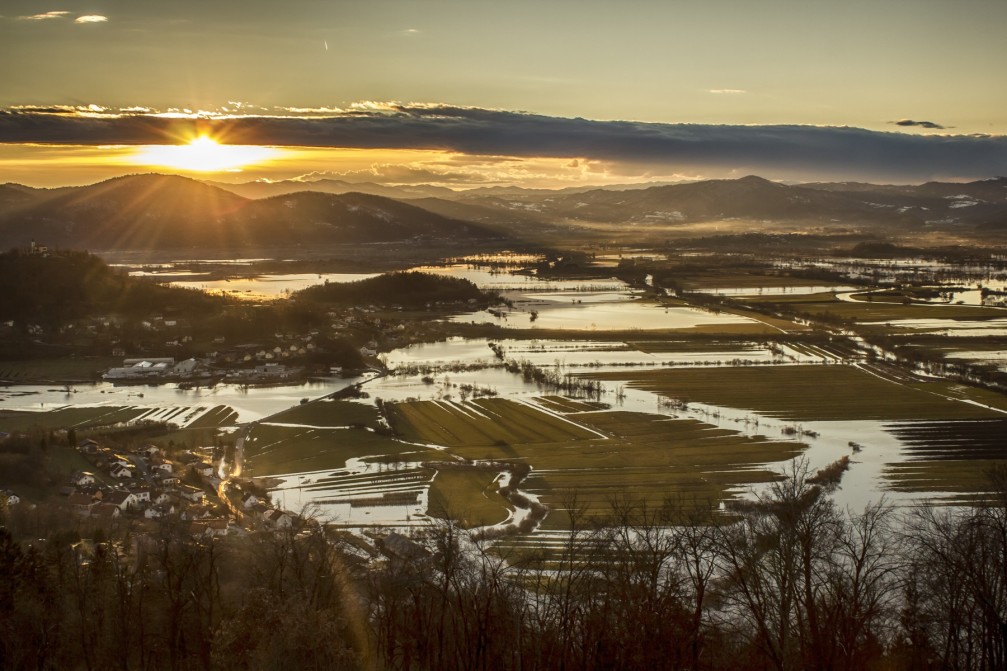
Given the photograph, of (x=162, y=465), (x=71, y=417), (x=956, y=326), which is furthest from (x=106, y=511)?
(x=956, y=326)

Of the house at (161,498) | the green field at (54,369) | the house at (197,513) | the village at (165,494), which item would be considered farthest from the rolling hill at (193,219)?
the house at (197,513)

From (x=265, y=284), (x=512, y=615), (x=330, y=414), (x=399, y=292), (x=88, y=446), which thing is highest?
(x=512, y=615)

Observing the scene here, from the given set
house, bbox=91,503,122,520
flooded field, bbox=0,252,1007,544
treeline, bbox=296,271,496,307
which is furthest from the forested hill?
house, bbox=91,503,122,520

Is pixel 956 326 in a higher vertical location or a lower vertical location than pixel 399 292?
→ higher

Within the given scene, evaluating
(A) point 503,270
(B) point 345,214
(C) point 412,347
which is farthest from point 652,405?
(B) point 345,214

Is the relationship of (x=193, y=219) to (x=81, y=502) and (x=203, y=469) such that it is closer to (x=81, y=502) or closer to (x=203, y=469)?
(x=203, y=469)

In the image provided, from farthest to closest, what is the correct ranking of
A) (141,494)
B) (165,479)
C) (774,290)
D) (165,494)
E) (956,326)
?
(774,290)
(956,326)
(165,479)
(165,494)
(141,494)
